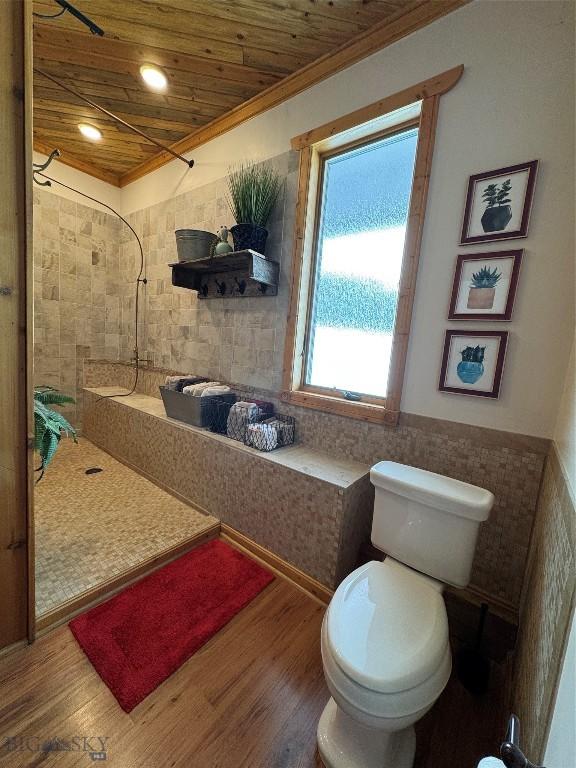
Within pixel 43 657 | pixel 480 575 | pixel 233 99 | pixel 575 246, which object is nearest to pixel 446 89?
pixel 575 246

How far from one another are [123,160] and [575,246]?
3655 mm

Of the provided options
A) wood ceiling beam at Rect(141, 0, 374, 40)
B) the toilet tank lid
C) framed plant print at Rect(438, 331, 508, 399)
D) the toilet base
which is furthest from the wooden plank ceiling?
the toilet base

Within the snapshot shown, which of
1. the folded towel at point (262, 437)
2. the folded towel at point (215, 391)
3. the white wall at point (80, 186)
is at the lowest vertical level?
the folded towel at point (262, 437)

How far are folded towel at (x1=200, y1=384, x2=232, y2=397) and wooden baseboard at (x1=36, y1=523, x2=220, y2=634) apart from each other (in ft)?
2.84

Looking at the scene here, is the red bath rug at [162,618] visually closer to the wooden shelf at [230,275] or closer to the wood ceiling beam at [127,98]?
the wooden shelf at [230,275]

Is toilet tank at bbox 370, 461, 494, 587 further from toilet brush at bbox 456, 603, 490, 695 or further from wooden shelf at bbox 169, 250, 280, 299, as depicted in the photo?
wooden shelf at bbox 169, 250, 280, 299

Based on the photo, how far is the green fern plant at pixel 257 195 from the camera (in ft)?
6.44

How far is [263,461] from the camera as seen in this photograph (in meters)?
1.72

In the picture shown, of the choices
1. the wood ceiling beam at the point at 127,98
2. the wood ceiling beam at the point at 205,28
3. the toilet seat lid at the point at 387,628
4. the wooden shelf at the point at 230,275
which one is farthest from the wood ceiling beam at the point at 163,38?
the toilet seat lid at the point at 387,628

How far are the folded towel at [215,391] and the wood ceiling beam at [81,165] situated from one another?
276 cm

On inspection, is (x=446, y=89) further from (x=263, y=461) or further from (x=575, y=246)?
(x=263, y=461)

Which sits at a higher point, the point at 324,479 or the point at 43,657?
the point at 324,479

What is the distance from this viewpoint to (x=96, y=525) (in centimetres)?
191

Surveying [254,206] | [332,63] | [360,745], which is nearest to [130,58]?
[254,206]
